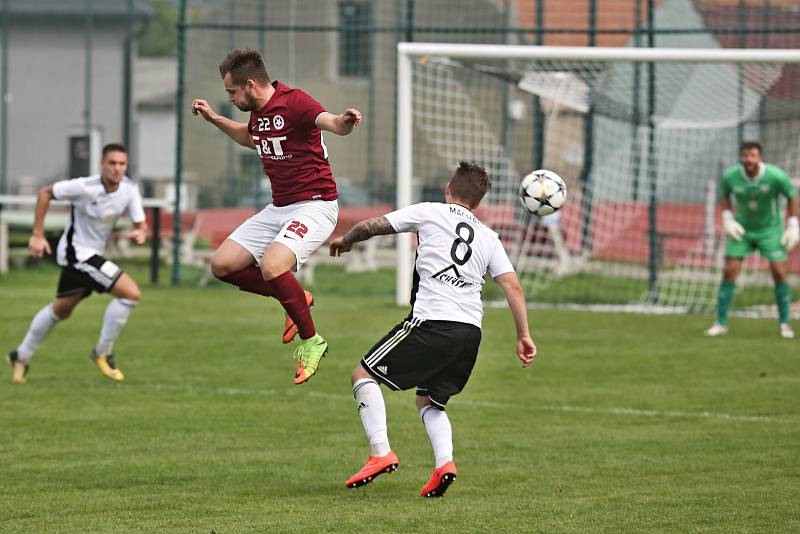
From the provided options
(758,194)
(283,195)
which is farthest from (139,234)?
(758,194)

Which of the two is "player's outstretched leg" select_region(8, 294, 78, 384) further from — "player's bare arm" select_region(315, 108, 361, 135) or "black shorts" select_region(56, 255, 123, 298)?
"player's bare arm" select_region(315, 108, 361, 135)

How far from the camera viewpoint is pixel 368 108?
28.5m

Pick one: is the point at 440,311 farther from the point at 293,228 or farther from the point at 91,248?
the point at 91,248

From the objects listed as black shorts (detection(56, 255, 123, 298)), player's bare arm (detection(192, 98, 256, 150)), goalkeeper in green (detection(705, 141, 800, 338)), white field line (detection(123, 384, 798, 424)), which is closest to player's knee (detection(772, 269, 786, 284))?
goalkeeper in green (detection(705, 141, 800, 338))

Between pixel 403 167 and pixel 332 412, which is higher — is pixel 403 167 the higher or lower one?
the higher one

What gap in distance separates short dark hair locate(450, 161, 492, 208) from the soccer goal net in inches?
414

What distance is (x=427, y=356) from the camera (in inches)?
299

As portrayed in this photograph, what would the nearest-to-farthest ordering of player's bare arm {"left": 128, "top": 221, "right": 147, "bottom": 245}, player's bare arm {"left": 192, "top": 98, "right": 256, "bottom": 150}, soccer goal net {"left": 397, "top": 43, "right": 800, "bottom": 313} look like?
player's bare arm {"left": 192, "top": 98, "right": 256, "bottom": 150} < player's bare arm {"left": 128, "top": 221, "right": 147, "bottom": 245} < soccer goal net {"left": 397, "top": 43, "right": 800, "bottom": 313}

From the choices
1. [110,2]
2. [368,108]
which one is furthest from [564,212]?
[110,2]

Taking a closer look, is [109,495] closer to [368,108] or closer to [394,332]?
[394,332]

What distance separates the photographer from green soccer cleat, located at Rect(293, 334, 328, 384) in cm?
812

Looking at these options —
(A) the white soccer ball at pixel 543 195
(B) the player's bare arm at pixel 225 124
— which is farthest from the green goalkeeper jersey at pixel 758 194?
(B) the player's bare arm at pixel 225 124

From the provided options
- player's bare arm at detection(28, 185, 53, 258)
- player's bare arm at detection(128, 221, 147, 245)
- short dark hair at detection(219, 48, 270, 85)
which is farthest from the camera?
player's bare arm at detection(128, 221, 147, 245)

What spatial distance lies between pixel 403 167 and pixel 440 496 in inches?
412
